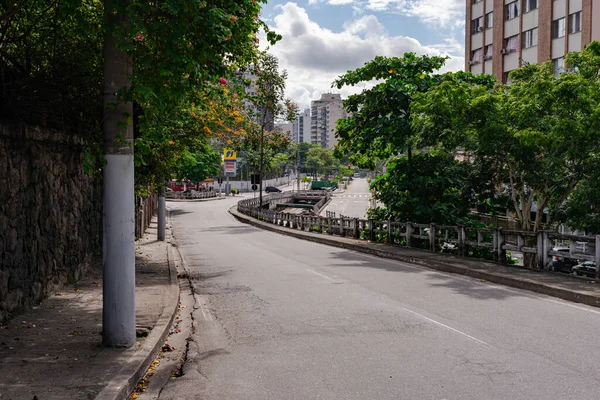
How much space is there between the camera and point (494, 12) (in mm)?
53750

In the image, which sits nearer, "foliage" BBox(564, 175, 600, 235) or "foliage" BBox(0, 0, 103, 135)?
Result: "foliage" BBox(0, 0, 103, 135)

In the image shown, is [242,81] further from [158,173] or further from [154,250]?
[154,250]

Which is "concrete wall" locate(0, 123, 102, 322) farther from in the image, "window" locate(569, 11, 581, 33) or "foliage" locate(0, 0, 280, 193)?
"window" locate(569, 11, 581, 33)

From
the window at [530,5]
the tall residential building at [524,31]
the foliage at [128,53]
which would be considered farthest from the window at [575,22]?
the foliage at [128,53]

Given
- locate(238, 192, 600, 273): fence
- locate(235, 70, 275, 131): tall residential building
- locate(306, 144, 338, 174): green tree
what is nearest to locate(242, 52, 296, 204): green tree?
locate(235, 70, 275, 131): tall residential building

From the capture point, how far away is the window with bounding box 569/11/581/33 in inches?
1700

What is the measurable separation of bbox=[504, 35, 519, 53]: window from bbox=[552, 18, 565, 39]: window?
4639mm

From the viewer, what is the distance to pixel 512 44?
5147 centimetres

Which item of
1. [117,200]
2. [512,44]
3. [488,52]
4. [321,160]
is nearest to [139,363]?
[117,200]

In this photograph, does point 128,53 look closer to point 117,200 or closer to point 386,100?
point 117,200

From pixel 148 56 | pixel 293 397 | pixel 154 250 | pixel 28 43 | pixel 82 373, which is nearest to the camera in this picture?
pixel 293 397

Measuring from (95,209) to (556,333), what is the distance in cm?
1125

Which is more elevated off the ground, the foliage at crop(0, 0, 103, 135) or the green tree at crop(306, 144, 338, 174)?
the green tree at crop(306, 144, 338, 174)

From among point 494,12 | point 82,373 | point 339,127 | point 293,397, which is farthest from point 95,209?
point 494,12
